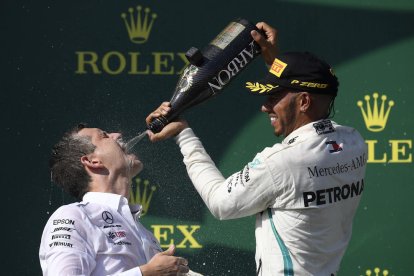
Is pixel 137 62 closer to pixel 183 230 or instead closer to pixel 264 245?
pixel 183 230

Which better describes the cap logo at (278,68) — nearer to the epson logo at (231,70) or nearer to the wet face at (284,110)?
the wet face at (284,110)

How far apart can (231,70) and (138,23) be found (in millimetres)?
1201

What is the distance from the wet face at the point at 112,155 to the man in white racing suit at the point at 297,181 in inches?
10.4

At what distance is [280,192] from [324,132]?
250 mm

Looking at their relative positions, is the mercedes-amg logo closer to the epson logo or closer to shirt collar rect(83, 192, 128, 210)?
shirt collar rect(83, 192, 128, 210)

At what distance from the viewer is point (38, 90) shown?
188 inches

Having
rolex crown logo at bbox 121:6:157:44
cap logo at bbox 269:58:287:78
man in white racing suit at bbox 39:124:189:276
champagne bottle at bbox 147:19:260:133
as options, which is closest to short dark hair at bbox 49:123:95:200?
man in white racing suit at bbox 39:124:189:276

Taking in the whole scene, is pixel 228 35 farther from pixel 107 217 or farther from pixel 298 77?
pixel 107 217

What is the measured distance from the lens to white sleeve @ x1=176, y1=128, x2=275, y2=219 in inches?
130

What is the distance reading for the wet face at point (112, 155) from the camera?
359 centimetres

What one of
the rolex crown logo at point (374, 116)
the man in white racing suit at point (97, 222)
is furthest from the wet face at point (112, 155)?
the rolex crown logo at point (374, 116)

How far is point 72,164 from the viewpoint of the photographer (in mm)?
3588

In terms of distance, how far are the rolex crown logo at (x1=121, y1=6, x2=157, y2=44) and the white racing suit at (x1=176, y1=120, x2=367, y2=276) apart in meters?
1.53

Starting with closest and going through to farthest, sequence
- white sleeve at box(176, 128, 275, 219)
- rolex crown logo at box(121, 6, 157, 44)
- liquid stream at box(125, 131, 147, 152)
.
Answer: white sleeve at box(176, 128, 275, 219) → liquid stream at box(125, 131, 147, 152) → rolex crown logo at box(121, 6, 157, 44)
